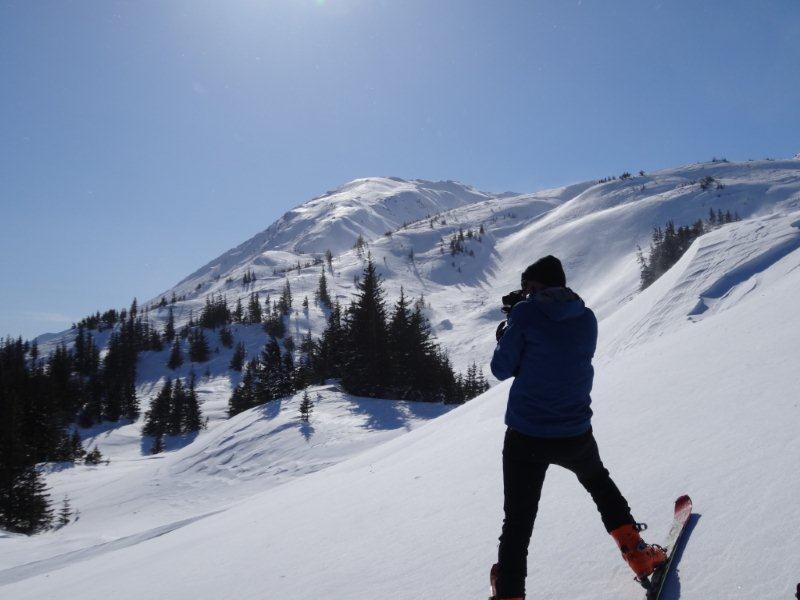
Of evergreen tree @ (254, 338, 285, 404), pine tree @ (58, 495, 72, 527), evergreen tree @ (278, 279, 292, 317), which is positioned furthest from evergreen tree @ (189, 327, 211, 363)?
pine tree @ (58, 495, 72, 527)

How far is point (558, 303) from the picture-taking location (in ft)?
8.84

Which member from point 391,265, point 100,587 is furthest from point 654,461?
point 391,265

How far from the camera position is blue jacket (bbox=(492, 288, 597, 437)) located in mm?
2688

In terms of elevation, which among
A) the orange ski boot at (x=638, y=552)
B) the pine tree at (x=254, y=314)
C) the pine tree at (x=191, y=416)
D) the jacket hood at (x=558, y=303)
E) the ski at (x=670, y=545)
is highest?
the pine tree at (x=254, y=314)

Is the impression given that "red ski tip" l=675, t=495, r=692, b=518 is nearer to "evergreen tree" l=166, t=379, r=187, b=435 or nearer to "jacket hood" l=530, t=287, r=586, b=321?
"jacket hood" l=530, t=287, r=586, b=321

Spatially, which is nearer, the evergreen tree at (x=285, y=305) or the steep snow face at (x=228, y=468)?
the steep snow face at (x=228, y=468)

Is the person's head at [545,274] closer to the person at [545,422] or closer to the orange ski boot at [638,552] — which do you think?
the person at [545,422]

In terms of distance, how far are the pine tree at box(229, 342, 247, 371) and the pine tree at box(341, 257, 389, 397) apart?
2742 inches

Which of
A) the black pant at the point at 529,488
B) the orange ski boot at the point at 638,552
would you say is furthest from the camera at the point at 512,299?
the orange ski boot at the point at 638,552

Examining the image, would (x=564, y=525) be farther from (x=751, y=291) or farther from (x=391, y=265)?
(x=391, y=265)

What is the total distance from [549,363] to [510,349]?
241 millimetres

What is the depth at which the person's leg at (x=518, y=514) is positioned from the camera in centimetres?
257

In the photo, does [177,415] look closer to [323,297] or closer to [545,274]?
[545,274]

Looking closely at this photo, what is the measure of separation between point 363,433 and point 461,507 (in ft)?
46.0
